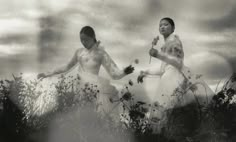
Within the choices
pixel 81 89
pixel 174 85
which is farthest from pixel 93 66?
pixel 174 85

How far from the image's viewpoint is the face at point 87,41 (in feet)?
19.0

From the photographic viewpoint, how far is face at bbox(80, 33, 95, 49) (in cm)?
578

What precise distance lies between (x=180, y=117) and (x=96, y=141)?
0.99 metres

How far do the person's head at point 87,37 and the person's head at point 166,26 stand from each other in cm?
88

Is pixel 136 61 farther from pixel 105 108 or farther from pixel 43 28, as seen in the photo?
pixel 43 28

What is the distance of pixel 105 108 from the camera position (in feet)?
17.9

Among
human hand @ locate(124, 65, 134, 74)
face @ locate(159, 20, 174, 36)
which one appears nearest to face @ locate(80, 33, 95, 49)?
human hand @ locate(124, 65, 134, 74)

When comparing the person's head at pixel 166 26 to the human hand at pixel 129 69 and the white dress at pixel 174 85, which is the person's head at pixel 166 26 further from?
the human hand at pixel 129 69

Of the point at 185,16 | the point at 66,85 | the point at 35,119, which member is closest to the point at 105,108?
the point at 66,85

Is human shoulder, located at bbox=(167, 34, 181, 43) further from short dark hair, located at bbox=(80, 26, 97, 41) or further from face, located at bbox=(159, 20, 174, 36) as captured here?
short dark hair, located at bbox=(80, 26, 97, 41)

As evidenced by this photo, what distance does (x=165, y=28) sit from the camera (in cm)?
555

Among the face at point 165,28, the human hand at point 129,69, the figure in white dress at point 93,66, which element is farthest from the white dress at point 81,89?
the face at point 165,28

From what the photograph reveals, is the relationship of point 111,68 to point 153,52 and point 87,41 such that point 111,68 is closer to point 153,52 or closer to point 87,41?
point 87,41

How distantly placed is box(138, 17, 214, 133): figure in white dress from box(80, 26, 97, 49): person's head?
2.87ft
